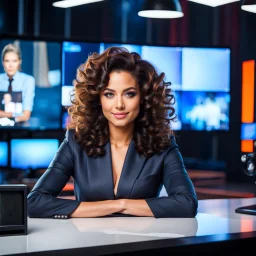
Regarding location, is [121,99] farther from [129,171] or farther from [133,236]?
[133,236]

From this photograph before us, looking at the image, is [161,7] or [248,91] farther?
[248,91]

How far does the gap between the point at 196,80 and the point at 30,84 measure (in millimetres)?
1894

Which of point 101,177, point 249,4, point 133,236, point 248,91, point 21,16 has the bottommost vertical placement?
point 133,236

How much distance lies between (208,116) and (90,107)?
4.68m

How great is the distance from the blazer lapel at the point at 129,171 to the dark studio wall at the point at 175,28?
187 inches

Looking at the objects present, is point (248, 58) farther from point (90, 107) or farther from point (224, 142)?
point (90, 107)

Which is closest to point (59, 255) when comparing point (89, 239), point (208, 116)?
point (89, 239)

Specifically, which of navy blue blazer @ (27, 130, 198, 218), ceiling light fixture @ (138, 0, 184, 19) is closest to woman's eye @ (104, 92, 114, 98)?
navy blue blazer @ (27, 130, 198, 218)

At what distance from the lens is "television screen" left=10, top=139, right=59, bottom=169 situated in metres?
6.39

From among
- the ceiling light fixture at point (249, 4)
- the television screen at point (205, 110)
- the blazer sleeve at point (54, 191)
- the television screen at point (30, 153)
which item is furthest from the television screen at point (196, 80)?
the blazer sleeve at point (54, 191)

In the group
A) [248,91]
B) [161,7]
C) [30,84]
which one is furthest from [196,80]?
[30,84]

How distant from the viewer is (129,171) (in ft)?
8.02

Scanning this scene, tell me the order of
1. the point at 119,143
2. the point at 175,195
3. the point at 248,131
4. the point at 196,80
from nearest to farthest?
the point at 175,195, the point at 119,143, the point at 196,80, the point at 248,131

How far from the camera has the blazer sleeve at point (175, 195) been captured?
226cm
